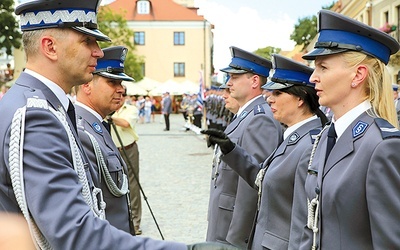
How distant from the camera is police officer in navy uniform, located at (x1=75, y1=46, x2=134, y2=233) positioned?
11.9 feet

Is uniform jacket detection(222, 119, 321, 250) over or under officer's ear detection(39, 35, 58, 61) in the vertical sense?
under

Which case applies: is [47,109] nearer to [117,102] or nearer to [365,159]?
[365,159]

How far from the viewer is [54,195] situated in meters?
1.79

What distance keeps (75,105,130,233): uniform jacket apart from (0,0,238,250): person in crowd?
1.31m

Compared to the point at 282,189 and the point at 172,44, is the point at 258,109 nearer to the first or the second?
the point at 282,189

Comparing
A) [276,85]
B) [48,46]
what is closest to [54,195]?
[48,46]

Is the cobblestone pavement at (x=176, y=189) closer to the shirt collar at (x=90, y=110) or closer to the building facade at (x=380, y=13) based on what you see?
the shirt collar at (x=90, y=110)

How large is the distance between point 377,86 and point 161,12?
60.3m

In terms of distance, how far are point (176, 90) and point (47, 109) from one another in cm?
3994

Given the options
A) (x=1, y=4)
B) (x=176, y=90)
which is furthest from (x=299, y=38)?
(x=1, y=4)

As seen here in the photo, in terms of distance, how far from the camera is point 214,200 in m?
4.61

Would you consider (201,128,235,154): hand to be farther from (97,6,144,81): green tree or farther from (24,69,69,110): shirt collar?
(97,6,144,81): green tree

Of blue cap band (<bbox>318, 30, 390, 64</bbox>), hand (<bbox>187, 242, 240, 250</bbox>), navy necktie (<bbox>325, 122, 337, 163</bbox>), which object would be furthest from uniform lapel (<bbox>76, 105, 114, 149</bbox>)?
hand (<bbox>187, 242, 240, 250</bbox>)

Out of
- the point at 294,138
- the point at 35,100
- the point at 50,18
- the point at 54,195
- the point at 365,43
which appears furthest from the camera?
the point at 294,138
